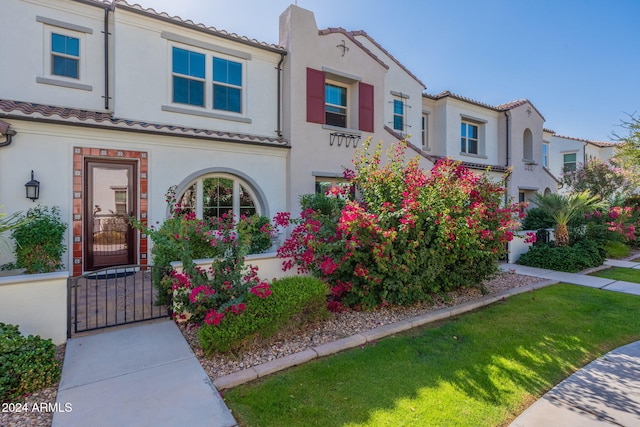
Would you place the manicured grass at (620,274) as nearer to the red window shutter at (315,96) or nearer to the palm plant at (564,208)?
the palm plant at (564,208)

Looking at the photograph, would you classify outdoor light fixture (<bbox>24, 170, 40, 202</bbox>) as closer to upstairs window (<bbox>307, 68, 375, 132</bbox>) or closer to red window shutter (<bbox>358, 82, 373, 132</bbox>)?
upstairs window (<bbox>307, 68, 375, 132</bbox>)

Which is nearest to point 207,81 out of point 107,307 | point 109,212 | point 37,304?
point 109,212

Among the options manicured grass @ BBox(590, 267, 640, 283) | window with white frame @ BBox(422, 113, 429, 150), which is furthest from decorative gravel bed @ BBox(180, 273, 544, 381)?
window with white frame @ BBox(422, 113, 429, 150)

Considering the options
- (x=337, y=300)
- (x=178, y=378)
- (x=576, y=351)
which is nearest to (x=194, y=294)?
(x=178, y=378)

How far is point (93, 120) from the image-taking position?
304 inches

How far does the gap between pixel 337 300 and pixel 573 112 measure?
19791 millimetres

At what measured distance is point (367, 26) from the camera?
13.7m

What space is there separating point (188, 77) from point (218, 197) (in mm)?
3696

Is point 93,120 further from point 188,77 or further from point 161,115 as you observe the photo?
point 188,77

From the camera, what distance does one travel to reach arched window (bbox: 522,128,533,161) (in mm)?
18866

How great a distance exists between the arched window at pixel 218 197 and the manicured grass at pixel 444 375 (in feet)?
21.3

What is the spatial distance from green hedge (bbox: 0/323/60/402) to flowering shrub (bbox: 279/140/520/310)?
11.4 ft

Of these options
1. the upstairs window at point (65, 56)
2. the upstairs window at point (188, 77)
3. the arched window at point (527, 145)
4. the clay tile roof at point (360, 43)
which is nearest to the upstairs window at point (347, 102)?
the clay tile roof at point (360, 43)

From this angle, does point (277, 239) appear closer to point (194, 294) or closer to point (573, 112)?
point (194, 294)
